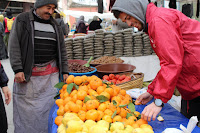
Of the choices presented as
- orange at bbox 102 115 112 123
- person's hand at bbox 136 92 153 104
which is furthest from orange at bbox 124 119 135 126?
person's hand at bbox 136 92 153 104

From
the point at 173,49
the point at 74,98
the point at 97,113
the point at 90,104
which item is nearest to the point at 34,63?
the point at 74,98

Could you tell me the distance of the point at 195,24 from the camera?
4.16 feet

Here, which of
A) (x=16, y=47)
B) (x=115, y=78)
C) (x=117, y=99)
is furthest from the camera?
(x=115, y=78)

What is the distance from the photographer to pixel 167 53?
41.4 inches

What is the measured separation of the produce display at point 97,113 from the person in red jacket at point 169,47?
0.54 feet

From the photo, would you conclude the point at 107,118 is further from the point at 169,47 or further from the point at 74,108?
the point at 169,47

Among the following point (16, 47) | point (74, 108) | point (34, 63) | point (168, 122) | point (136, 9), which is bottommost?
point (168, 122)

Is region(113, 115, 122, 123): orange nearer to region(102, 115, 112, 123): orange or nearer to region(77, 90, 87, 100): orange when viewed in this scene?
region(102, 115, 112, 123): orange

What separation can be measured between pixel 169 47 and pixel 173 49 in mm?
30

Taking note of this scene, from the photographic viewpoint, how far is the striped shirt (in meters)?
2.27

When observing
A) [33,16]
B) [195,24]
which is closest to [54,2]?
[33,16]

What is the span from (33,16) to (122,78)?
151 cm

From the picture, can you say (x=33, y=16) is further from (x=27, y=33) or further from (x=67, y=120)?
(x=67, y=120)

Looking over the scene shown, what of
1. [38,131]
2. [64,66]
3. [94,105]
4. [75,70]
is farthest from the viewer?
[75,70]
